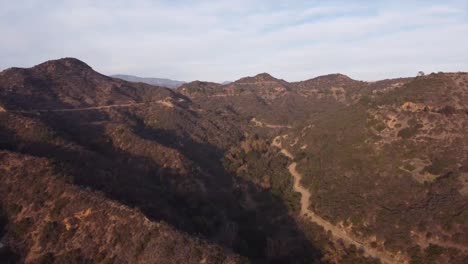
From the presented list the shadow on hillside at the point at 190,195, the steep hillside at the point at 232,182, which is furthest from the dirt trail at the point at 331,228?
the shadow on hillside at the point at 190,195

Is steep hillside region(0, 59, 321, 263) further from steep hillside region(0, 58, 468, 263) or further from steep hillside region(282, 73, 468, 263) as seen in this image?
steep hillside region(282, 73, 468, 263)

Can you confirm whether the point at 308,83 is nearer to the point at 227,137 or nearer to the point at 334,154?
the point at 227,137

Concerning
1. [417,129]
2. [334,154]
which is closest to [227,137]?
[334,154]

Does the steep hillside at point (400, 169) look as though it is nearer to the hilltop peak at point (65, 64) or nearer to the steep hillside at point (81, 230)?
the steep hillside at point (81, 230)

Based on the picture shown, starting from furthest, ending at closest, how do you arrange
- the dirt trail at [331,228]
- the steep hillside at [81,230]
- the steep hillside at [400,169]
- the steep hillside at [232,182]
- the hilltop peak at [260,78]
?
the hilltop peak at [260,78] < the steep hillside at [400,169] < the dirt trail at [331,228] < the steep hillside at [232,182] < the steep hillside at [81,230]

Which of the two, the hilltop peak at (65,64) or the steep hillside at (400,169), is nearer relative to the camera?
the steep hillside at (400,169)

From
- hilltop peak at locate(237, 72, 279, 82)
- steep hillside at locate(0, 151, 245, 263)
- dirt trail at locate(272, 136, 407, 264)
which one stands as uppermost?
hilltop peak at locate(237, 72, 279, 82)

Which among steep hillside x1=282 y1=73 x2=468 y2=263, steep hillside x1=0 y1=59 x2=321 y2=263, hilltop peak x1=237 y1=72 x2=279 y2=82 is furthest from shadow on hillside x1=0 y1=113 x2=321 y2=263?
hilltop peak x1=237 y1=72 x2=279 y2=82

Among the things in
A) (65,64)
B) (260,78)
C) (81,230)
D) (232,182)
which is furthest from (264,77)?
(81,230)
